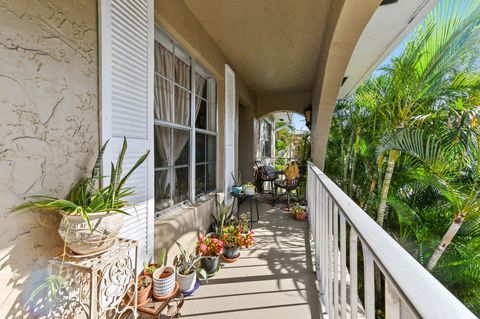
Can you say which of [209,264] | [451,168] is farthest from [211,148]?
[451,168]

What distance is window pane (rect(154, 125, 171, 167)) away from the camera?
6.84 feet

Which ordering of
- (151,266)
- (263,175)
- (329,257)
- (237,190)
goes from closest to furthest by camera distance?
(329,257) < (151,266) < (237,190) < (263,175)

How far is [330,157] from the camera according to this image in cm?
582

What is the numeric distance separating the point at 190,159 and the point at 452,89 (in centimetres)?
332

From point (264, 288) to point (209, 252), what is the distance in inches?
26.9

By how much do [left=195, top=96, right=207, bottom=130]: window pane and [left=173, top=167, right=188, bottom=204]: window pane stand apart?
26.5 inches

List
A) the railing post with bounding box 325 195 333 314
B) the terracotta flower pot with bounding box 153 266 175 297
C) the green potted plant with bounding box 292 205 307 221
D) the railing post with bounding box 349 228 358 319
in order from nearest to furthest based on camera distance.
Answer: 1. the railing post with bounding box 349 228 358 319
2. the railing post with bounding box 325 195 333 314
3. the terracotta flower pot with bounding box 153 266 175 297
4. the green potted plant with bounding box 292 205 307 221

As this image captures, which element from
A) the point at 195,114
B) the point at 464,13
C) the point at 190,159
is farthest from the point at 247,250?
the point at 464,13

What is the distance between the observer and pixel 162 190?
2184 millimetres

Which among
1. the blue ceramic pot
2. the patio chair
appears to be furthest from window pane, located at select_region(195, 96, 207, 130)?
the patio chair

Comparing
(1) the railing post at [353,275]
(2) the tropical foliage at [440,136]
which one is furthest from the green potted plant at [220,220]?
(2) the tropical foliage at [440,136]

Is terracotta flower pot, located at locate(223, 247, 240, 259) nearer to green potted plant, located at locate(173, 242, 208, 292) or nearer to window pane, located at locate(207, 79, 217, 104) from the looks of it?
green potted plant, located at locate(173, 242, 208, 292)

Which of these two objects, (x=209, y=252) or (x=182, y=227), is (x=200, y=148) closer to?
(x=182, y=227)

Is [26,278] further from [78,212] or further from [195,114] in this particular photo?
[195,114]
